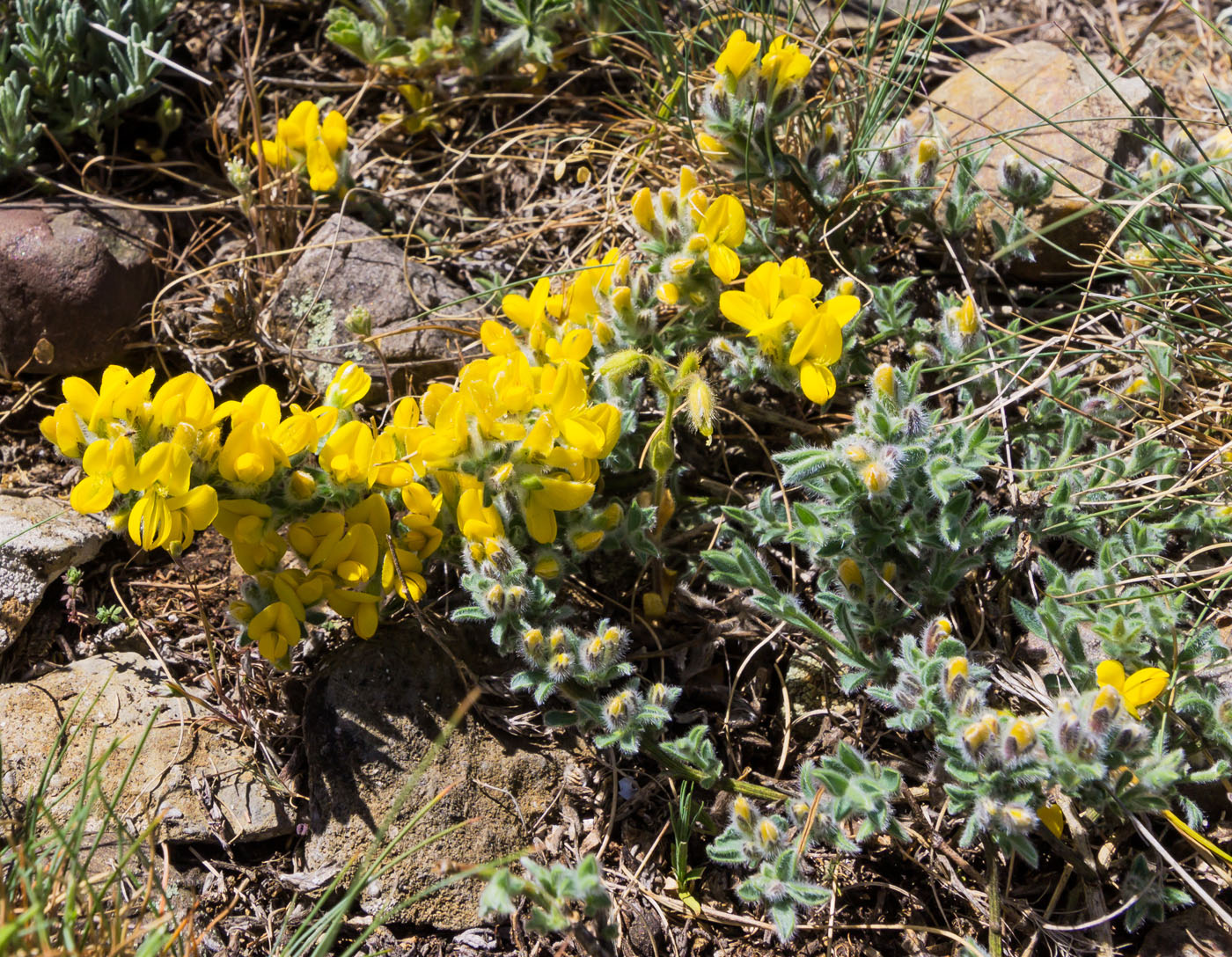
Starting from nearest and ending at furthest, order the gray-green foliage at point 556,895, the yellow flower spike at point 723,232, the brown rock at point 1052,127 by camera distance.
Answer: the gray-green foliage at point 556,895, the yellow flower spike at point 723,232, the brown rock at point 1052,127

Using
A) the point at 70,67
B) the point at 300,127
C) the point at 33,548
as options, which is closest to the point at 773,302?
the point at 300,127

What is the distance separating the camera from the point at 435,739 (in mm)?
2652

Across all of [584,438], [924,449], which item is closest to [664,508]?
[584,438]

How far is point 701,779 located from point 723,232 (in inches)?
58.6

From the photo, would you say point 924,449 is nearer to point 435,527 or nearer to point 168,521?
point 435,527

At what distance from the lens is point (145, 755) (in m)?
2.68

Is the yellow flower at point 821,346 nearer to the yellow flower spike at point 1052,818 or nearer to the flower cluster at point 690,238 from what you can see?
the flower cluster at point 690,238

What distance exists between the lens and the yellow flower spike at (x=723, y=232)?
271 centimetres

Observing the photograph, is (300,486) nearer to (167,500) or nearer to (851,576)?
(167,500)

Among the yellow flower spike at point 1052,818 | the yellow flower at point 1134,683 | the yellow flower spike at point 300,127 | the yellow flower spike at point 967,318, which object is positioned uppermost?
the yellow flower spike at point 300,127

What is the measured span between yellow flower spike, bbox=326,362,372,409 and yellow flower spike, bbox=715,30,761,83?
4.57ft

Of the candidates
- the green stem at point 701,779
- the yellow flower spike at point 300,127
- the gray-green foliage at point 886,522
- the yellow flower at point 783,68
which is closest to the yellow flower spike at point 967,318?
the gray-green foliage at point 886,522

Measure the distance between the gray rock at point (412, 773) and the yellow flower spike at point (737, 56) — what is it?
6.17 feet

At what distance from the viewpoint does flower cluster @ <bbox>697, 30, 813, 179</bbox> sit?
112 inches
